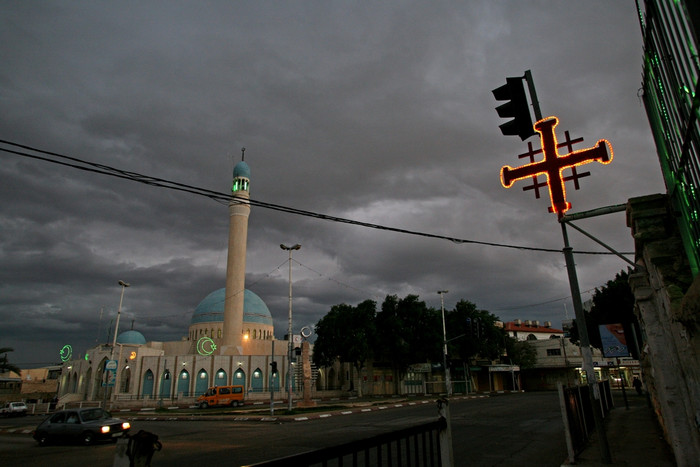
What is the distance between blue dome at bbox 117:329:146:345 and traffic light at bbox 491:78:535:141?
6798 centimetres

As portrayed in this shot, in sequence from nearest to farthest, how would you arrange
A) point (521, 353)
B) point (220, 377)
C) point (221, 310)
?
point (220, 377) < point (221, 310) < point (521, 353)

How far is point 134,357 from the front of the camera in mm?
50812

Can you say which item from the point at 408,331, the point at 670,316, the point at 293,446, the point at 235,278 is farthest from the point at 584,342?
the point at 235,278

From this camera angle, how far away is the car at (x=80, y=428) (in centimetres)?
1527

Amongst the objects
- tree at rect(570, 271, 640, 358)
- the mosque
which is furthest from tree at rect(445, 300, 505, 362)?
the mosque

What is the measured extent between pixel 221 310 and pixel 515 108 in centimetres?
5897

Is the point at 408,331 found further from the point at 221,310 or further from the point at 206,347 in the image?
the point at 221,310

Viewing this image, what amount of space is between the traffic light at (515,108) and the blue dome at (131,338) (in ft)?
223

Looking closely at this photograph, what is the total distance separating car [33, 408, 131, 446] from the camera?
15.3 meters

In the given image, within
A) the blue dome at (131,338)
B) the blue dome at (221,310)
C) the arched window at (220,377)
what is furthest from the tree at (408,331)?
the blue dome at (131,338)

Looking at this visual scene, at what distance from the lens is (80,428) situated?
1532 cm

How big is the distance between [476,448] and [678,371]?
5.96 metres

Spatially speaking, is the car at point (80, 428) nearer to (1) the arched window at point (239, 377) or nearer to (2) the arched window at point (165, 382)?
(1) the arched window at point (239, 377)

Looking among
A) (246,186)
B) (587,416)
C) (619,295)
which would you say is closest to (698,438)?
(587,416)
